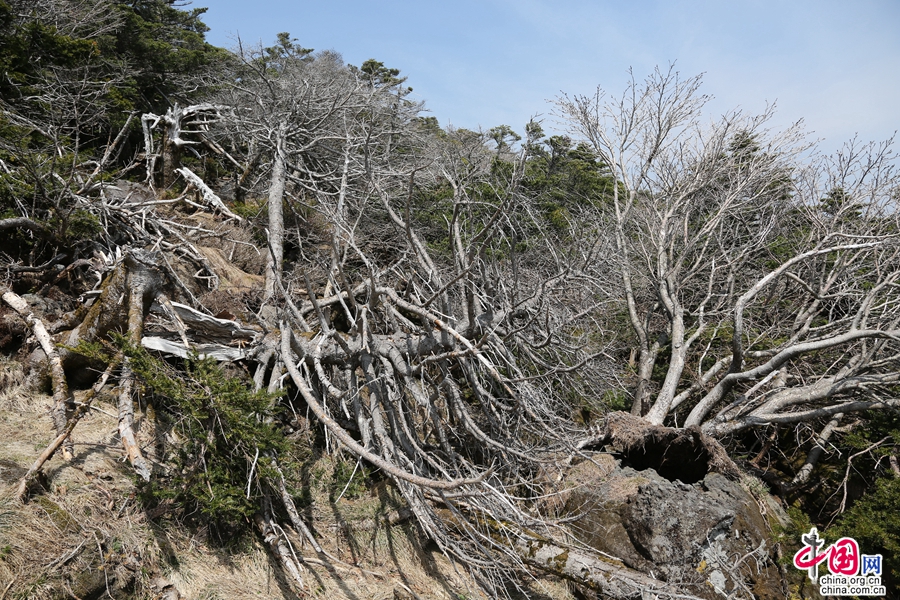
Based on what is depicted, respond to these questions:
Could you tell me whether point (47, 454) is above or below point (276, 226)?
below

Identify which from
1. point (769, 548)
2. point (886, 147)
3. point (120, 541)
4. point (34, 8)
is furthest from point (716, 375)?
point (34, 8)

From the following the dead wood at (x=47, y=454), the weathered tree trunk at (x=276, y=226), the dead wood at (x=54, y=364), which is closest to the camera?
the dead wood at (x=47, y=454)

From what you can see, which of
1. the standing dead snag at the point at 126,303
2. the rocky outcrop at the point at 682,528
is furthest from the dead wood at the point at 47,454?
the rocky outcrop at the point at 682,528

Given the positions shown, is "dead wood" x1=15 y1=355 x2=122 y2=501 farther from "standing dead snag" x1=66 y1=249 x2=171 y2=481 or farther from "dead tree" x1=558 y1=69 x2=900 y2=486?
"dead tree" x1=558 y1=69 x2=900 y2=486

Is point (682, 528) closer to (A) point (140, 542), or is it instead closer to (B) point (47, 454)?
(A) point (140, 542)

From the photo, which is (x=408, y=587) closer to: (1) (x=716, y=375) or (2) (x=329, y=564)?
(2) (x=329, y=564)

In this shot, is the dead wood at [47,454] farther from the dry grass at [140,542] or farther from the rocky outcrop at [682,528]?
the rocky outcrop at [682,528]

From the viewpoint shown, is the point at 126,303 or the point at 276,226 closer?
the point at 126,303

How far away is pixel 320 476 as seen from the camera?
5.58m

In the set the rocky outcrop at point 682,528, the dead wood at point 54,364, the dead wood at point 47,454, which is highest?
the dead wood at point 54,364

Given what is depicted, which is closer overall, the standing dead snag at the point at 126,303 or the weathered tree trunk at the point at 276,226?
the standing dead snag at the point at 126,303

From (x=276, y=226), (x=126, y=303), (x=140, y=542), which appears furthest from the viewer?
(x=276, y=226)

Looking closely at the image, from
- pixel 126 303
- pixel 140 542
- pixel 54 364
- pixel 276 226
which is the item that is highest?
pixel 276 226

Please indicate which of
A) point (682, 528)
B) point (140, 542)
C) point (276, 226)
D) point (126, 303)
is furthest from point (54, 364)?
point (682, 528)
